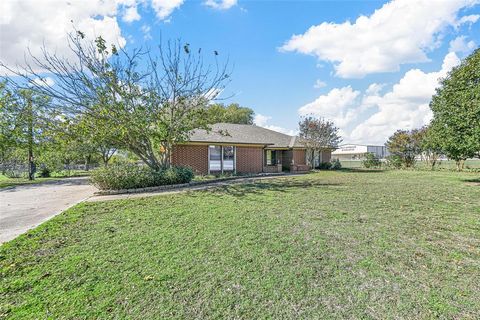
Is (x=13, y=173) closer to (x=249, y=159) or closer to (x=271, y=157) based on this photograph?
(x=249, y=159)

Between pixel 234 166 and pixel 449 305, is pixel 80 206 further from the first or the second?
pixel 234 166

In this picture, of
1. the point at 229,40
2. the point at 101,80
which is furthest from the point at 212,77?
the point at 101,80

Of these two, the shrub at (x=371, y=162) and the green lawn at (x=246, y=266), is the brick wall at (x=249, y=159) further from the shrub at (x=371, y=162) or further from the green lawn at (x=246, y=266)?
the shrub at (x=371, y=162)

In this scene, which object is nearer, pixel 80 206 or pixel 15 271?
pixel 15 271

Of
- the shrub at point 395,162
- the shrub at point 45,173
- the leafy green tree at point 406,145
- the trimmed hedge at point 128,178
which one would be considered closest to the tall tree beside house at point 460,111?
the leafy green tree at point 406,145

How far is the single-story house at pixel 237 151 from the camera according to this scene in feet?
58.1

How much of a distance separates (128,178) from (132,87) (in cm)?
469

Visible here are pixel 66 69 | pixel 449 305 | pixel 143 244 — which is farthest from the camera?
pixel 66 69

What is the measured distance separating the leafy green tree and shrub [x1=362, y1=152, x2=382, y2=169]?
70.5 inches

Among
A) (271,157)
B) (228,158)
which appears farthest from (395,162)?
(228,158)

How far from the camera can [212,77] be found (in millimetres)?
14164

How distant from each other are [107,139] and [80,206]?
5.33 m

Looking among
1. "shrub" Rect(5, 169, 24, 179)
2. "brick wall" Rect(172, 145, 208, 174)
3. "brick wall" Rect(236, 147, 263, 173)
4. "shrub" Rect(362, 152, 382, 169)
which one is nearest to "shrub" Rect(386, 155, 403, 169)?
"shrub" Rect(362, 152, 382, 169)

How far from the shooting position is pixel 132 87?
12328mm
